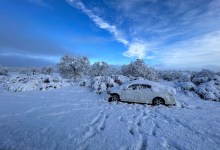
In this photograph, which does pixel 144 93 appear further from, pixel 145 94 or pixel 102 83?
pixel 102 83

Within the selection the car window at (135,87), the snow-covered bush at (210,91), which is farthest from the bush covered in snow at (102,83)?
the snow-covered bush at (210,91)

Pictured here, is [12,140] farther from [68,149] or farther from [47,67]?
[47,67]

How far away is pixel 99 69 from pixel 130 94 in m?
62.2

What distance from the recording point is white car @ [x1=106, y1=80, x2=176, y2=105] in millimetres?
11398

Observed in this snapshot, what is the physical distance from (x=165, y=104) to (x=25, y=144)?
867cm

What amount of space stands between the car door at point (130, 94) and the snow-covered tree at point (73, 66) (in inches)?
1746

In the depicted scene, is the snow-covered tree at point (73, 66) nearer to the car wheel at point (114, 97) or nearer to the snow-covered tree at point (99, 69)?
the snow-covered tree at point (99, 69)

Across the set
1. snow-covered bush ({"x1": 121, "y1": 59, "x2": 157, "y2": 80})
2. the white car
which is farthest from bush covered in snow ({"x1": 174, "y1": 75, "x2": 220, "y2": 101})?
snow-covered bush ({"x1": 121, "y1": 59, "x2": 157, "y2": 80})

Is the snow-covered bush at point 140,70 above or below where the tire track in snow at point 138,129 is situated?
above

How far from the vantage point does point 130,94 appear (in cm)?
1194

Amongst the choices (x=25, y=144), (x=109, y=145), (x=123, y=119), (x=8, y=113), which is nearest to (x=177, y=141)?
(x=109, y=145)

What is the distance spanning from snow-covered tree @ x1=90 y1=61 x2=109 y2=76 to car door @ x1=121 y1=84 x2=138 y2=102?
60350 millimetres

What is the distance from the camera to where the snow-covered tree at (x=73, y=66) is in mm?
55188

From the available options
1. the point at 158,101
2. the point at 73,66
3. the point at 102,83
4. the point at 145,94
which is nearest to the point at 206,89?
the point at 158,101
